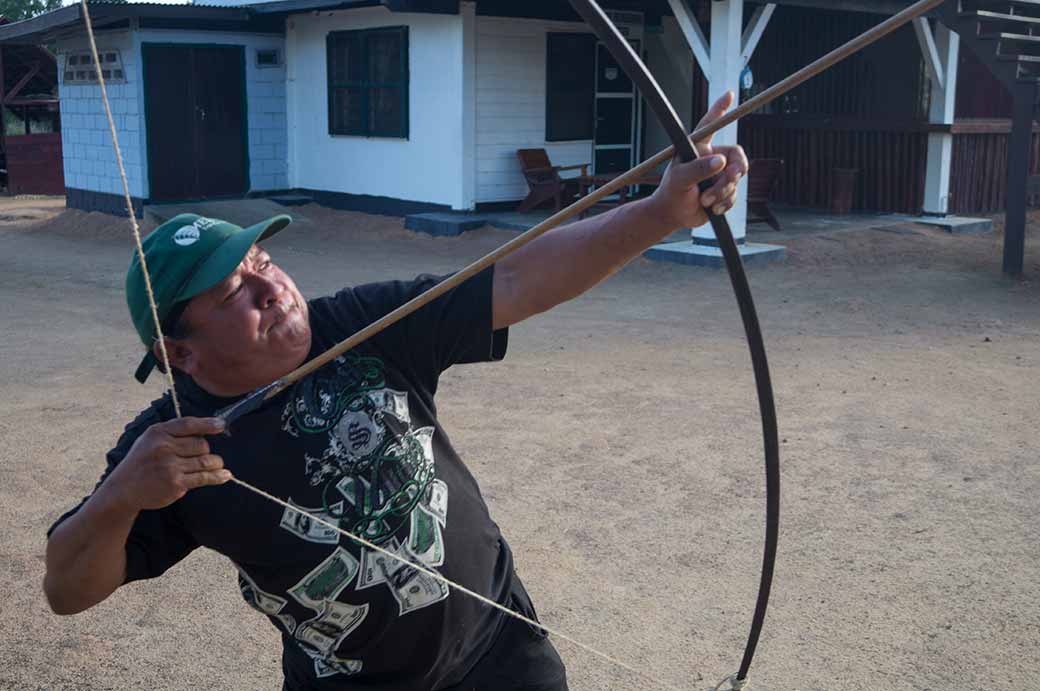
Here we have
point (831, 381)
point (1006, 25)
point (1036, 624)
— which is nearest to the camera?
point (1036, 624)

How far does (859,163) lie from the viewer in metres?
15.3

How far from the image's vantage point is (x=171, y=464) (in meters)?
1.66

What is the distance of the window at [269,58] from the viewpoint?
16.2m

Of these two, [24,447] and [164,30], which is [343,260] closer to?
[164,30]

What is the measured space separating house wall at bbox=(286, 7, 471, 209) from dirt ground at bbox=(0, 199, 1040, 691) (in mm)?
5233

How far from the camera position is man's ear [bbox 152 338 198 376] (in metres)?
1.88

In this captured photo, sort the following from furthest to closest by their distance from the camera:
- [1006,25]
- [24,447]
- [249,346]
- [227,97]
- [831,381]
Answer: [227,97]
[1006,25]
[831,381]
[24,447]
[249,346]

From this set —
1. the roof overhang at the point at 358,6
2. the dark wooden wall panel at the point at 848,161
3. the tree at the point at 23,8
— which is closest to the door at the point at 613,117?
the dark wooden wall panel at the point at 848,161

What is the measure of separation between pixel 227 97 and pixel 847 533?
13604 millimetres

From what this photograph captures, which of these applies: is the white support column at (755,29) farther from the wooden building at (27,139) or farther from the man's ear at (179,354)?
the wooden building at (27,139)

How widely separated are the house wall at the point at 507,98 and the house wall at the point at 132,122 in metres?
3.92

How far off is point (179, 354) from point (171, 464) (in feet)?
1.00

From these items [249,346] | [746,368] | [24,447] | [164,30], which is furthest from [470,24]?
[249,346]

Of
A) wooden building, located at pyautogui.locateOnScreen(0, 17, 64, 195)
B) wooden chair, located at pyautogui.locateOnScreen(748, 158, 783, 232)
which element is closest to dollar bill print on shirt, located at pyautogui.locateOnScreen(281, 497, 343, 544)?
wooden chair, located at pyautogui.locateOnScreen(748, 158, 783, 232)
